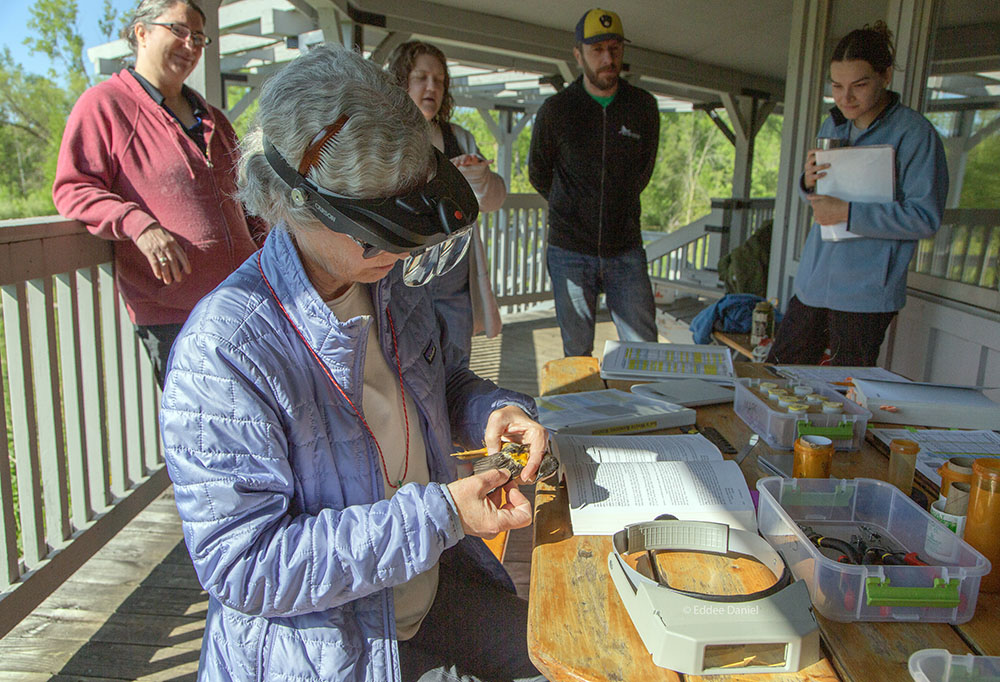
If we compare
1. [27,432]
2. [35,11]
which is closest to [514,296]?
[27,432]

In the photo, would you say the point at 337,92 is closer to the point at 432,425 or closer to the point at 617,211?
the point at 432,425

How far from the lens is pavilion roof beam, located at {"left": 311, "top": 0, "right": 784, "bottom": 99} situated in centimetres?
491

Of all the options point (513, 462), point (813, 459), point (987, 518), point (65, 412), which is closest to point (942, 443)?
point (813, 459)

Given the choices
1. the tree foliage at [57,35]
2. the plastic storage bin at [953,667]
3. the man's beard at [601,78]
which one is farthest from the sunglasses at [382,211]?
the tree foliage at [57,35]

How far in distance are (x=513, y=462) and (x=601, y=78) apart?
2384mm

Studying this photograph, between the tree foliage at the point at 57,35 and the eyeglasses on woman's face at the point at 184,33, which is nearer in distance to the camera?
the eyeglasses on woman's face at the point at 184,33

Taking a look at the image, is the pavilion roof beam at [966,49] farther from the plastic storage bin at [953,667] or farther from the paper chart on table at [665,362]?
the plastic storage bin at [953,667]

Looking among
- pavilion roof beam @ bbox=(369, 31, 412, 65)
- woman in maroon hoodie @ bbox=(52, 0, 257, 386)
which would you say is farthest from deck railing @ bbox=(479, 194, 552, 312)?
woman in maroon hoodie @ bbox=(52, 0, 257, 386)

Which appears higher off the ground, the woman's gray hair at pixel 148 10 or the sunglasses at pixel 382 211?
the woman's gray hair at pixel 148 10

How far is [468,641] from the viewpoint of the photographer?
1.27 m

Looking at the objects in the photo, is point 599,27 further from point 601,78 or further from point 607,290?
point 607,290

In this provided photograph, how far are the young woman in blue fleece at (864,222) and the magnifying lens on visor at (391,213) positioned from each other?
180 cm

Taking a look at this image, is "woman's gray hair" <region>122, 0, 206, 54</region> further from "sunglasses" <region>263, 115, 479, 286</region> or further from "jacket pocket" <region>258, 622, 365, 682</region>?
"jacket pocket" <region>258, 622, 365, 682</region>

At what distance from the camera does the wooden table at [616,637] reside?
0.83 metres
